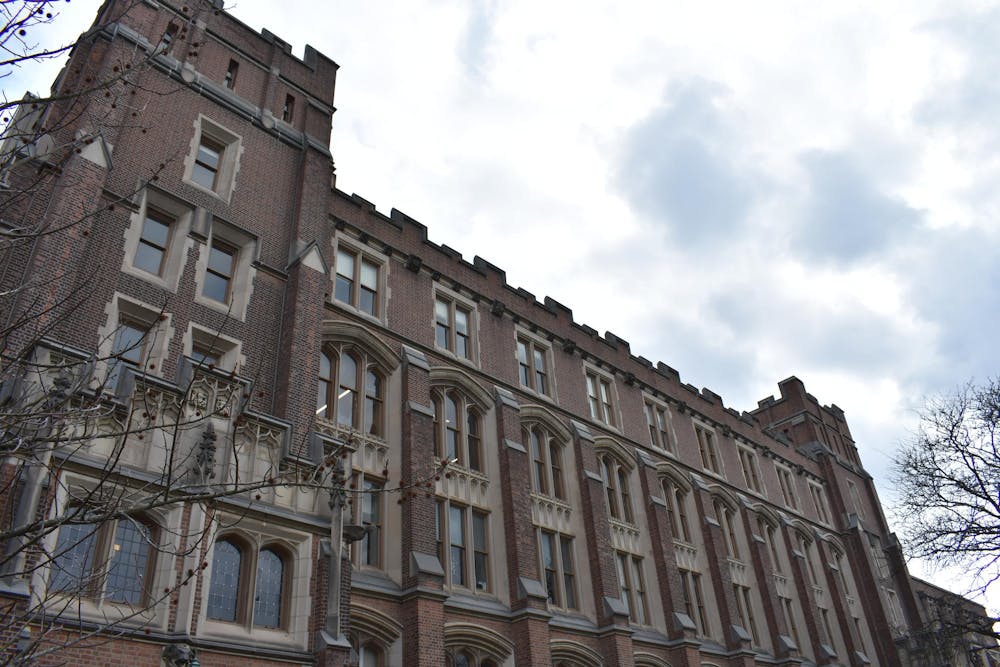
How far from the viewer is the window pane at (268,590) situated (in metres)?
12.6

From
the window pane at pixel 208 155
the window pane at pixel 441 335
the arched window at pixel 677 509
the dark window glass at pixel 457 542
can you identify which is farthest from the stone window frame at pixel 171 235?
the arched window at pixel 677 509

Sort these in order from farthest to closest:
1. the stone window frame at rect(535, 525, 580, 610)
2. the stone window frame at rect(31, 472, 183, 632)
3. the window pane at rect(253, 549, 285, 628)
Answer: the stone window frame at rect(535, 525, 580, 610)
the window pane at rect(253, 549, 285, 628)
the stone window frame at rect(31, 472, 183, 632)

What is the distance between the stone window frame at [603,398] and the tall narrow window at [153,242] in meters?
15.9

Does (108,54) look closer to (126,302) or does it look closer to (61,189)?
(61,189)

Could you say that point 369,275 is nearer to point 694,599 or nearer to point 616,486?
point 616,486

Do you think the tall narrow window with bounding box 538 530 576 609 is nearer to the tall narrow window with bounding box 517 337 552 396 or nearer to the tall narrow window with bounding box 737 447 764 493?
the tall narrow window with bounding box 517 337 552 396

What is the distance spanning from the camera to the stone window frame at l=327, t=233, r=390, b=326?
20375 millimetres

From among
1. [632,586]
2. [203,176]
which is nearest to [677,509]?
[632,586]

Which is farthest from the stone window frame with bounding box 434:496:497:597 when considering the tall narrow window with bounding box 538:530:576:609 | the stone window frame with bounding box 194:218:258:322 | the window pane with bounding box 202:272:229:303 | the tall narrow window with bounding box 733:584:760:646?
the tall narrow window with bounding box 733:584:760:646

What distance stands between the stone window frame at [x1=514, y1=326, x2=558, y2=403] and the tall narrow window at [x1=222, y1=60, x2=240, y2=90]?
11690 mm

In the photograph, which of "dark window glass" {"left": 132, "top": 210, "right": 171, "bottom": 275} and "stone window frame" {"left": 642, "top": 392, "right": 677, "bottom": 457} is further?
"stone window frame" {"left": 642, "top": 392, "right": 677, "bottom": 457}

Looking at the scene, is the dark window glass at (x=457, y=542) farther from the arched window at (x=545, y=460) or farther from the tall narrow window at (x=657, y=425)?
the tall narrow window at (x=657, y=425)

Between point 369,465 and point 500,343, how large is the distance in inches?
307

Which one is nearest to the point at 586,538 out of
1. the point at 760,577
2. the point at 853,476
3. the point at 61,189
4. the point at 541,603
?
the point at 541,603
